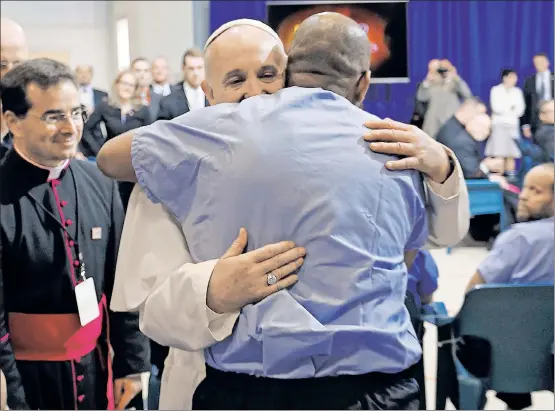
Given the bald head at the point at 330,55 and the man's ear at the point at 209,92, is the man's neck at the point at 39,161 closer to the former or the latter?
the man's ear at the point at 209,92

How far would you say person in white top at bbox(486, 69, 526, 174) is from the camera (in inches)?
360

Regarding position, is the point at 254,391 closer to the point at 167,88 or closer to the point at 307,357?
the point at 307,357

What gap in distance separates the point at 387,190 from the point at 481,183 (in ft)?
15.4

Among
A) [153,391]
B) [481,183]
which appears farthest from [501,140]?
A: [153,391]

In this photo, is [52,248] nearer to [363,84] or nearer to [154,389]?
[154,389]

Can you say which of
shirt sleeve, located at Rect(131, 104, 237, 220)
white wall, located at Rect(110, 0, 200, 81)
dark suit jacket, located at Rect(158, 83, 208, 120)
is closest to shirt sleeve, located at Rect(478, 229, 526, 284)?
shirt sleeve, located at Rect(131, 104, 237, 220)

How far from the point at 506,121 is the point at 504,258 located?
7.14 meters

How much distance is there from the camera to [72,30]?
11.3 m

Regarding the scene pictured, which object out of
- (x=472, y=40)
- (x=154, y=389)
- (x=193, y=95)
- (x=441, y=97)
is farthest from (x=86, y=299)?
(x=472, y=40)

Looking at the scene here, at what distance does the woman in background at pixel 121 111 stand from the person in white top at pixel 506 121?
5.14m

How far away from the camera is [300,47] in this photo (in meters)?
1.17

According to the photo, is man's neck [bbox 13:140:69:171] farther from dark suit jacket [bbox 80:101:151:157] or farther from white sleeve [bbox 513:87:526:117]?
white sleeve [bbox 513:87:526:117]

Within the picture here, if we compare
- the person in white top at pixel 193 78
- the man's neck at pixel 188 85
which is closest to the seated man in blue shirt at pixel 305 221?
the person in white top at pixel 193 78

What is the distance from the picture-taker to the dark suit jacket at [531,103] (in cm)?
941
